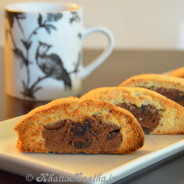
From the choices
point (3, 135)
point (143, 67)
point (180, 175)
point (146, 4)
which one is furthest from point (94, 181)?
point (146, 4)

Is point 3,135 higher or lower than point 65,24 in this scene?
lower

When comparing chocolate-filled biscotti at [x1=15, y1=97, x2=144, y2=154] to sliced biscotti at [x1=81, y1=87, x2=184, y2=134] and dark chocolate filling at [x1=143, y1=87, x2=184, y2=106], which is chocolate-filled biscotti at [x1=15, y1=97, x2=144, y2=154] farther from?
dark chocolate filling at [x1=143, y1=87, x2=184, y2=106]

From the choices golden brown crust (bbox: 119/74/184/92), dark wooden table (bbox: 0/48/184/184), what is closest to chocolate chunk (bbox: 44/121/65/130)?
dark wooden table (bbox: 0/48/184/184)

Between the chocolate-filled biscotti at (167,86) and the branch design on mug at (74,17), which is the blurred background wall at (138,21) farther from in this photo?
the chocolate-filled biscotti at (167,86)

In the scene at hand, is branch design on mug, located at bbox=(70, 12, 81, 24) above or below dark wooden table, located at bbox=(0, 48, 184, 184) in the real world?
above

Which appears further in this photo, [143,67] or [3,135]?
[143,67]

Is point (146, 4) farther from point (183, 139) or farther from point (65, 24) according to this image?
point (183, 139)

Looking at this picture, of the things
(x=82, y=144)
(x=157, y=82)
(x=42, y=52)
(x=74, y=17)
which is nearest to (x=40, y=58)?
(x=42, y=52)

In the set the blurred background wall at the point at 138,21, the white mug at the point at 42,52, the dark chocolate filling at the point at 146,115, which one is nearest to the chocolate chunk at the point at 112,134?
the dark chocolate filling at the point at 146,115
